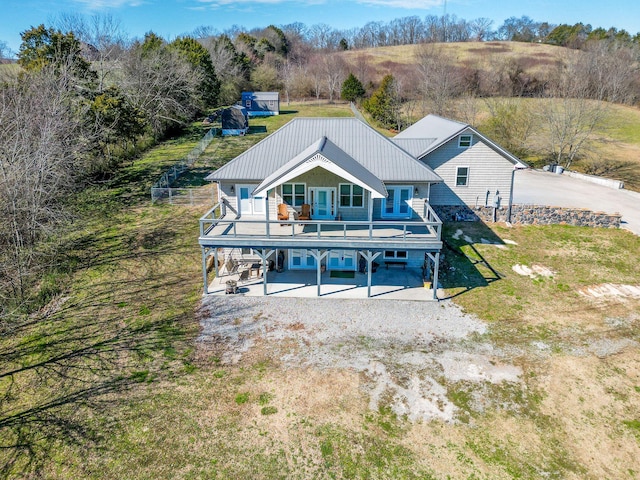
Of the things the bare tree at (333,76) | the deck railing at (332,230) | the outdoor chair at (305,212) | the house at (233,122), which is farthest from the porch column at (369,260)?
the bare tree at (333,76)

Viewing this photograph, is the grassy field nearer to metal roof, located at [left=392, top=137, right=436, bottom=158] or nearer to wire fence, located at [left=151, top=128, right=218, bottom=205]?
metal roof, located at [left=392, top=137, right=436, bottom=158]

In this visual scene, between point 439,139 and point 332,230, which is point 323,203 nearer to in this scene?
point 332,230

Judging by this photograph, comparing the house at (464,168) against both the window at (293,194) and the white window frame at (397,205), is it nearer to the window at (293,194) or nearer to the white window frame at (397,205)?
the white window frame at (397,205)

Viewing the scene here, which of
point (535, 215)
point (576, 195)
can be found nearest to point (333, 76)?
point (576, 195)

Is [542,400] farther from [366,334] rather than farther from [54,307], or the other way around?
[54,307]

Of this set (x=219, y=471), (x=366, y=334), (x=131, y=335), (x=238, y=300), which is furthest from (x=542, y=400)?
(x=131, y=335)

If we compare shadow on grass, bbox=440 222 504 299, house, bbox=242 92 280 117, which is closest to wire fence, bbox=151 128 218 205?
house, bbox=242 92 280 117
